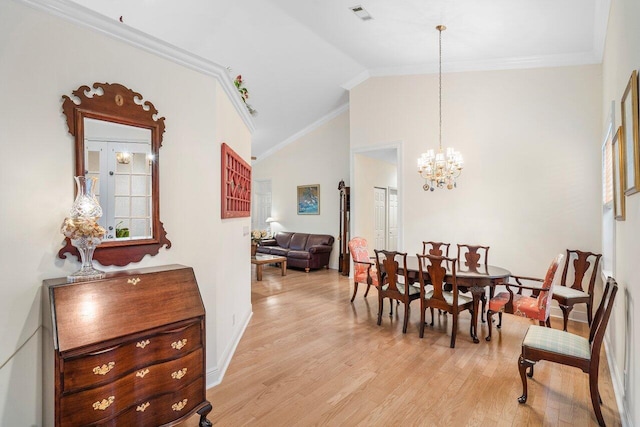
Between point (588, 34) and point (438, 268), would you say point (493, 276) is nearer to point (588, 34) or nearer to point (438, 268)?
point (438, 268)

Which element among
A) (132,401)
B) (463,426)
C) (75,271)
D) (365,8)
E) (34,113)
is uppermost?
(365,8)

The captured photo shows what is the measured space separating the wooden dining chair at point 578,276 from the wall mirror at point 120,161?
4247 mm

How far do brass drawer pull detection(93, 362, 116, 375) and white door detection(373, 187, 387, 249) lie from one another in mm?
6183

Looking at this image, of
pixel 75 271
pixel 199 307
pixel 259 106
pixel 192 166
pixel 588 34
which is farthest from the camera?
pixel 259 106

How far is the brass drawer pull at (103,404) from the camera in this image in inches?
60.9

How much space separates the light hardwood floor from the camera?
219cm

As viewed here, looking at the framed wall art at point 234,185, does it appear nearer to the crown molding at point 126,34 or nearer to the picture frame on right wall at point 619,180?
the crown molding at point 126,34

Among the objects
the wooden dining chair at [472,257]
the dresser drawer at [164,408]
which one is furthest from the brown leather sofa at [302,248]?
the dresser drawer at [164,408]

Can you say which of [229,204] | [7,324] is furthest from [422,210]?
[7,324]

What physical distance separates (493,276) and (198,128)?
318 cm

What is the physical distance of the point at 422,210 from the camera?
5383mm

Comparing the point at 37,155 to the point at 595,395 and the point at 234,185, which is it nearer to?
the point at 234,185

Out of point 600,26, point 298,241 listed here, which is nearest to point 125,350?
point 600,26

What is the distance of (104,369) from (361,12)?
4.45 m
